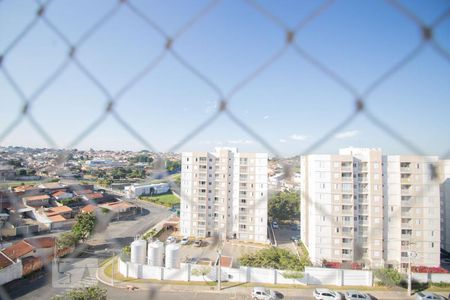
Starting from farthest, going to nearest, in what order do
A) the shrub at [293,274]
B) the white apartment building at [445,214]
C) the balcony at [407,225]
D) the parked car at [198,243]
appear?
the parked car at [198,243], the white apartment building at [445,214], the balcony at [407,225], the shrub at [293,274]

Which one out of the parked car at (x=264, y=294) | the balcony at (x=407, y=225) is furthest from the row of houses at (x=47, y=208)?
the balcony at (x=407, y=225)

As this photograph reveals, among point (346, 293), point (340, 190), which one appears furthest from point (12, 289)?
point (340, 190)

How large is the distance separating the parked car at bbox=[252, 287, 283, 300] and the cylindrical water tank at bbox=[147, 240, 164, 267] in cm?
182

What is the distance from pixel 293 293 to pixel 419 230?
2.63 m

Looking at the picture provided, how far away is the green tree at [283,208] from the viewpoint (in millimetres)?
8992

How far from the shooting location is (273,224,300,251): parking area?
6.86 metres

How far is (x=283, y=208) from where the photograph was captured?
Answer: 29.6 ft

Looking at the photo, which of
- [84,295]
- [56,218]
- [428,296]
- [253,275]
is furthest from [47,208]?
[428,296]

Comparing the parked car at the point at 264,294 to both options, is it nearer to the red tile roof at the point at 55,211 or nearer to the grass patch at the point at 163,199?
the red tile roof at the point at 55,211

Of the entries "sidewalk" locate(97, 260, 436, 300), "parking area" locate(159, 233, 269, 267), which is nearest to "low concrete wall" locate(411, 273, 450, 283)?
"sidewalk" locate(97, 260, 436, 300)

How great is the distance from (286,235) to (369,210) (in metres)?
3.24

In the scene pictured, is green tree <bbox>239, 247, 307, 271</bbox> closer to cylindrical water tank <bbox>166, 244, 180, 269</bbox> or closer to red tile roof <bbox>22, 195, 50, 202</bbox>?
cylindrical water tank <bbox>166, 244, 180, 269</bbox>

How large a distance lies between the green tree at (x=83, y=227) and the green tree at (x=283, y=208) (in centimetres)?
543

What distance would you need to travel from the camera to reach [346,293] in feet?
13.5
